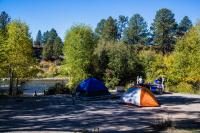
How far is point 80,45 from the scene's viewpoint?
3978 centimetres

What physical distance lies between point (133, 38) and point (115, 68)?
41901mm

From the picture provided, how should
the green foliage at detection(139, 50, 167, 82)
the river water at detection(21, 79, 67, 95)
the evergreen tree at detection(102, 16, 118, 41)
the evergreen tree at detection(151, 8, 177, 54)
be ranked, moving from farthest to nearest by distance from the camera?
the evergreen tree at detection(102, 16, 118, 41), the evergreen tree at detection(151, 8, 177, 54), the green foliage at detection(139, 50, 167, 82), the river water at detection(21, 79, 67, 95)

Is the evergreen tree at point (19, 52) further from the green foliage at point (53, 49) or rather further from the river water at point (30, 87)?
the green foliage at point (53, 49)

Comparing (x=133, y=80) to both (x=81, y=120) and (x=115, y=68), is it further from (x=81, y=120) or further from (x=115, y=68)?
(x=81, y=120)

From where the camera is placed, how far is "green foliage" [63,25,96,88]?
125 feet

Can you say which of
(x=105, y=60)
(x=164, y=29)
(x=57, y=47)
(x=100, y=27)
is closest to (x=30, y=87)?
(x=105, y=60)

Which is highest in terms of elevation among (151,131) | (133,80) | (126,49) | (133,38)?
(133,38)

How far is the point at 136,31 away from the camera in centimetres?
7788

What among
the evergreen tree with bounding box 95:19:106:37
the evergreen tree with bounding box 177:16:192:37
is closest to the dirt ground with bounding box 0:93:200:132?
the evergreen tree with bounding box 95:19:106:37

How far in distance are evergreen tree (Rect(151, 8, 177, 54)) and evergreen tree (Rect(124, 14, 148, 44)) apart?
4083 mm

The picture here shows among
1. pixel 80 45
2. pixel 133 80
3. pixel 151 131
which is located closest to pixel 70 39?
pixel 80 45

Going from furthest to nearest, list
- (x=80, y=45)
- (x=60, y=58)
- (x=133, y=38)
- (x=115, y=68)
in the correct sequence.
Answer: (x=60, y=58) < (x=133, y=38) < (x=80, y=45) < (x=115, y=68)

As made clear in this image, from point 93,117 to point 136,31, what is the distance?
64470mm

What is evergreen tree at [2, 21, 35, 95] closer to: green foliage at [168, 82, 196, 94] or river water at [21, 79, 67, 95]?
river water at [21, 79, 67, 95]
